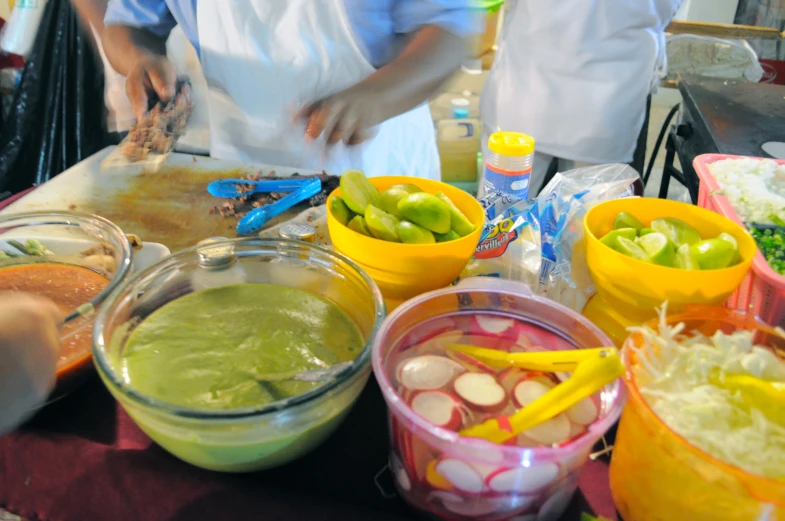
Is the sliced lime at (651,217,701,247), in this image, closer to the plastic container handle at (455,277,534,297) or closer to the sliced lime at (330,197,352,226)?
the plastic container handle at (455,277,534,297)

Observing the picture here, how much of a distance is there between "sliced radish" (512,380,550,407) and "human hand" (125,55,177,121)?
1130 mm

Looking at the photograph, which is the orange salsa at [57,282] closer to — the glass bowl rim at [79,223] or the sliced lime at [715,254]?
the glass bowl rim at [79,223]

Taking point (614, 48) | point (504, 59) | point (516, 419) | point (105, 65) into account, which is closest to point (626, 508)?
point (516, 419)

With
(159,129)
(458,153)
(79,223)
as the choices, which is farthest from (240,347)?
(458,153)

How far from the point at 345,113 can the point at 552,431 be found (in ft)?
3.38

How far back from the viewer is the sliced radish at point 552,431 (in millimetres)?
433

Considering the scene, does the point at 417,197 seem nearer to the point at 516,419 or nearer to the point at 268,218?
the point at 516,419

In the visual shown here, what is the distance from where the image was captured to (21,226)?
0.77 metres

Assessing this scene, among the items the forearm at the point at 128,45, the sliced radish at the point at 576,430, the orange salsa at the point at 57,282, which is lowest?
the orange salsa at the point at 57,282

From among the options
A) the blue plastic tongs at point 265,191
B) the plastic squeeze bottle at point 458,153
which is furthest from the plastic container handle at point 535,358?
the plastic squeeze bottle at point 458,153

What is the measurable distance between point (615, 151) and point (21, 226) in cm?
181

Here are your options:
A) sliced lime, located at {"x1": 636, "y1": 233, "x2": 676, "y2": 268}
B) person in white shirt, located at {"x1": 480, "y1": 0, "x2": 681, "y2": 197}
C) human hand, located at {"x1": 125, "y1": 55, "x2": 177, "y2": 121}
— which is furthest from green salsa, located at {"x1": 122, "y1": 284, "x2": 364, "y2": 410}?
person in white shirt, located at {"x1": 480, "y1": 0, "x2": 681, "y2": 197}

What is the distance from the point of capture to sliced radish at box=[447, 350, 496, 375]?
1.69ft

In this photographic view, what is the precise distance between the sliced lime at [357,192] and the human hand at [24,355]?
13.2 inches
